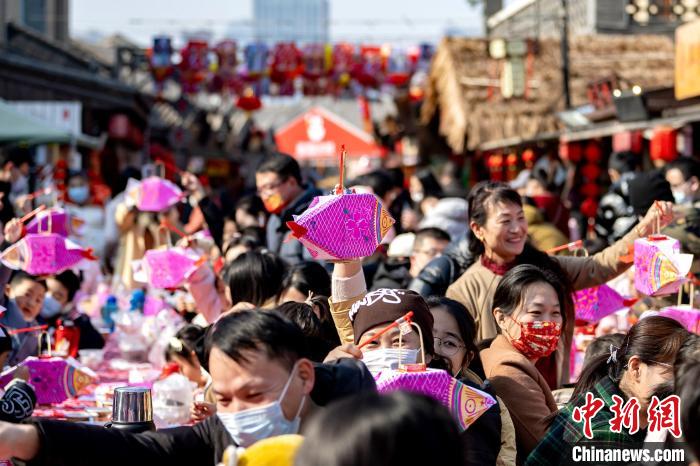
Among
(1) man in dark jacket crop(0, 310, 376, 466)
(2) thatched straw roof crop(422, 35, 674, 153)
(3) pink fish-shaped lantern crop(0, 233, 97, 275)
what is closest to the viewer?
(1) man in dark jacket crop(0, 310, 376, 466)

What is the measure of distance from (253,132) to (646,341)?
1562 inches

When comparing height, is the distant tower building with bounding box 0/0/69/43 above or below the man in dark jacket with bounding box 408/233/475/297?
above

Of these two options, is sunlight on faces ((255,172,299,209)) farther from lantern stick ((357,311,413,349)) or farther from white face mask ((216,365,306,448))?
white face mask ((216,365,306,448))

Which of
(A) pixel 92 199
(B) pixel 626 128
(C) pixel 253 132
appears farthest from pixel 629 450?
(C) pixel 253 132

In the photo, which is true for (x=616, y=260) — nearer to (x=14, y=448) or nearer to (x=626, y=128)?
(x=14, y=448)

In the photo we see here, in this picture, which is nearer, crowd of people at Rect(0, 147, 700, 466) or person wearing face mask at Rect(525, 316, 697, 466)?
crowd of people at Rect(0, 147, 700, 466)

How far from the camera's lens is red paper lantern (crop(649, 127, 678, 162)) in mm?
9961

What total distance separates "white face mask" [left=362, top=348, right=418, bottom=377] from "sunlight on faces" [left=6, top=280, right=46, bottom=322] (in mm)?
3235

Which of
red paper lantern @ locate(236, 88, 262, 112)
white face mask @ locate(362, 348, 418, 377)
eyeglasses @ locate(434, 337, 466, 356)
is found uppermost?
red paper lantern @ locate(236, 88, 262, 112)

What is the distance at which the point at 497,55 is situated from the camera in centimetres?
1525

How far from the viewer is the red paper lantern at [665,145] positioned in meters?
9.96

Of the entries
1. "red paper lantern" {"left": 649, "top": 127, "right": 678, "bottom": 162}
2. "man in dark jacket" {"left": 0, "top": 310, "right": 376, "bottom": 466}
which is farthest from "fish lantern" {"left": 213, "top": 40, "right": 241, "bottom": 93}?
"man in dark jacket" {"left": 0, "top": 310, "right": 376, "bottom": 466}

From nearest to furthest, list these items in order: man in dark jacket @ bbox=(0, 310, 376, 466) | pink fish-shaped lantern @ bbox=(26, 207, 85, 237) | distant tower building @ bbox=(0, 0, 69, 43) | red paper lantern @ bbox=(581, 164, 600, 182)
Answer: man in dark jacket @ bbox=(0, 310, 376, 466), pink fish-shaped lantern @ bbox=(26, 207, 85, 237), red paper lantern @ bbox=(581, 164, 600, 182), distant tower building @ bbox=(0, 0, 69, 43)

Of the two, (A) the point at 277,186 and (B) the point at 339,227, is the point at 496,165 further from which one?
(B) the point at 339,227
